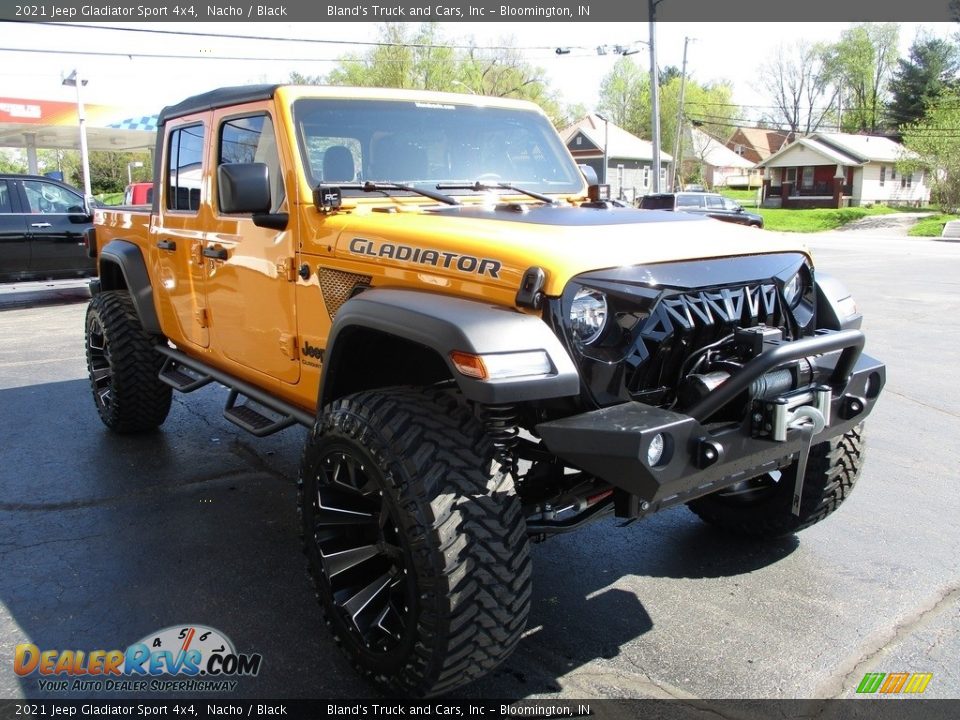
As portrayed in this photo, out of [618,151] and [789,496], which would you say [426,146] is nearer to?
[789,496]

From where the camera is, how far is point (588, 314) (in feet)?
8.38

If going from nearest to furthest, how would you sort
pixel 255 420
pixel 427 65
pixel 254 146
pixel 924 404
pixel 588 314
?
pixel 588 314
pixel 254 146
pixel 255 420
pixel 924 404
pixel 427 65

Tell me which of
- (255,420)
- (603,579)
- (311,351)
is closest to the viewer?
(311,351)

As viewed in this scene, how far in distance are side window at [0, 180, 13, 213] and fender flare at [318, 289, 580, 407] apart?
1098 cm

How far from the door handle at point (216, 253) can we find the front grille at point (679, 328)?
229cm

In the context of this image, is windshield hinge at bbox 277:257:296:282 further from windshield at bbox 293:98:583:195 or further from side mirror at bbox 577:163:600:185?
side mirror at bbox 577:163:600:185

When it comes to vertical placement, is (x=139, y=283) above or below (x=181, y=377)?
above

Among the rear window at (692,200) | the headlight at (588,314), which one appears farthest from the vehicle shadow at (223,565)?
the rear window at (692,200)

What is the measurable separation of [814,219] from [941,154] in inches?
268

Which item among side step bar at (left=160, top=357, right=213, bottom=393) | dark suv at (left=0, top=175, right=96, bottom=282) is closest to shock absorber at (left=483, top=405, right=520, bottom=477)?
side step bar at (left=160, top=357, right=213, bottom=393)

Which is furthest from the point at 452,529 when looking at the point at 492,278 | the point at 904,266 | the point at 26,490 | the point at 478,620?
the point at 904,266

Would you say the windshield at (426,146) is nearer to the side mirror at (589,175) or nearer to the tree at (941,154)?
the side mirror at (589,175)

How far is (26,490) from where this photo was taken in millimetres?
4613

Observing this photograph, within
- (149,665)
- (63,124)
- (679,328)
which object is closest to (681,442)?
(679,328)
